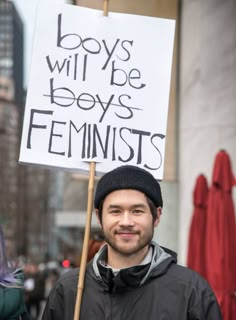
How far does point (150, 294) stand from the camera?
9.46 feet

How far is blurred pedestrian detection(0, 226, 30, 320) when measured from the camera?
11.5ft

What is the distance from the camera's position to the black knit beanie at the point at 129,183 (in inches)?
115

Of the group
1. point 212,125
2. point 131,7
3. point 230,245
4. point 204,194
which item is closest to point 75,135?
point 230,245

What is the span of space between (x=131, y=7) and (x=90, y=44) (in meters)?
4.60

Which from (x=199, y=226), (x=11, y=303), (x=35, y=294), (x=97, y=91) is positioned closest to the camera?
(x=11, y=303)

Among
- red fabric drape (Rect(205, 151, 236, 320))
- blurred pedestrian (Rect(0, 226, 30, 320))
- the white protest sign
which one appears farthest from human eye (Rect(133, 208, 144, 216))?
red fabric drape (Rect(205, 151, 236, 320))

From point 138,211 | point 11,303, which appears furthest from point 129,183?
point 11,303

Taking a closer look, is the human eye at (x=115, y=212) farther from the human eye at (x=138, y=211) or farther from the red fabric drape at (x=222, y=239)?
the red fabric drape at (x=222, y=239)

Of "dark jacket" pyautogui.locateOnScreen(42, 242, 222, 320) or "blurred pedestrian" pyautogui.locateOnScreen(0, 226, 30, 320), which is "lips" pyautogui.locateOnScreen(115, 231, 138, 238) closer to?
"dark jacket" pyautogui.locateOnScreen(42, 242, 222, 320)

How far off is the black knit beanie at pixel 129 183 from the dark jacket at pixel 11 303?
2.71 ft

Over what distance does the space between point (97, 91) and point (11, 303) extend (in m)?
1.07

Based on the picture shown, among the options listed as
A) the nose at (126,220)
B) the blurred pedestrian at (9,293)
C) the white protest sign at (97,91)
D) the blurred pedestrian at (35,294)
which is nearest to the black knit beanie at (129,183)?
the nose at (126,220)

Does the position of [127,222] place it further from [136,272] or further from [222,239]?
[222,239]

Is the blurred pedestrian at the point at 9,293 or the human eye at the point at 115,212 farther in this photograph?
the blurred pedestrian at the point at 9,293
